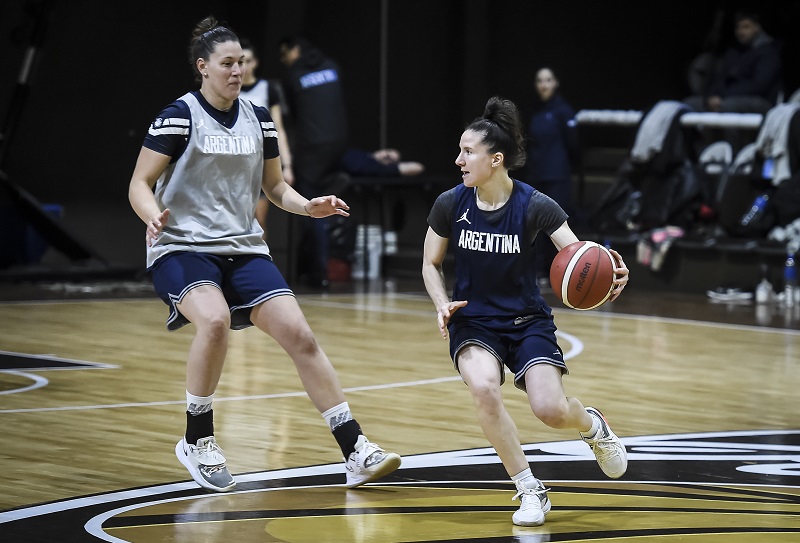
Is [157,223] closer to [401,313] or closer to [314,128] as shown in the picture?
[401,313]

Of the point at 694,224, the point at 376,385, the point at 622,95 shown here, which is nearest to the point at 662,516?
the point at 376,385

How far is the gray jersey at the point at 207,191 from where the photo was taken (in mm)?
5508

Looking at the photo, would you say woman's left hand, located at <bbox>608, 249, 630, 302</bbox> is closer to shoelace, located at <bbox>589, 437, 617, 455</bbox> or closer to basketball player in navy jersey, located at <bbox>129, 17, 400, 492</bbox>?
shoelace, located at <bbox>589, 437, 617, 455</bbox>

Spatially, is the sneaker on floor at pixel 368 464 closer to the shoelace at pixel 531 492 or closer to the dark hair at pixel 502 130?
the shoelace at pixel 531 492

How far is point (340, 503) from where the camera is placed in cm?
520

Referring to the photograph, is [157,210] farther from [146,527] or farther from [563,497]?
[563,497]

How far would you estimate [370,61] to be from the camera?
53.8 ft

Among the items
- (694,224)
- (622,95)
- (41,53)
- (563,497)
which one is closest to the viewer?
(563,497)

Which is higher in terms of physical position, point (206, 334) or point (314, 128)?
point (314, 128)

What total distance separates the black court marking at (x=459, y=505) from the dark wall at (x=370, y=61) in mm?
9435

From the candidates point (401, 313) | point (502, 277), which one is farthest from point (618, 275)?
point (401, 313)

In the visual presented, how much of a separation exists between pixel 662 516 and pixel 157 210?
82.0 inches

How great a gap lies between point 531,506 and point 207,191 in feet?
5.66

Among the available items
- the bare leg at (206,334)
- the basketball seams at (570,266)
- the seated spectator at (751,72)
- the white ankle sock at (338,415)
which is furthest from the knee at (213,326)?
the seated spectator at (751,72)
